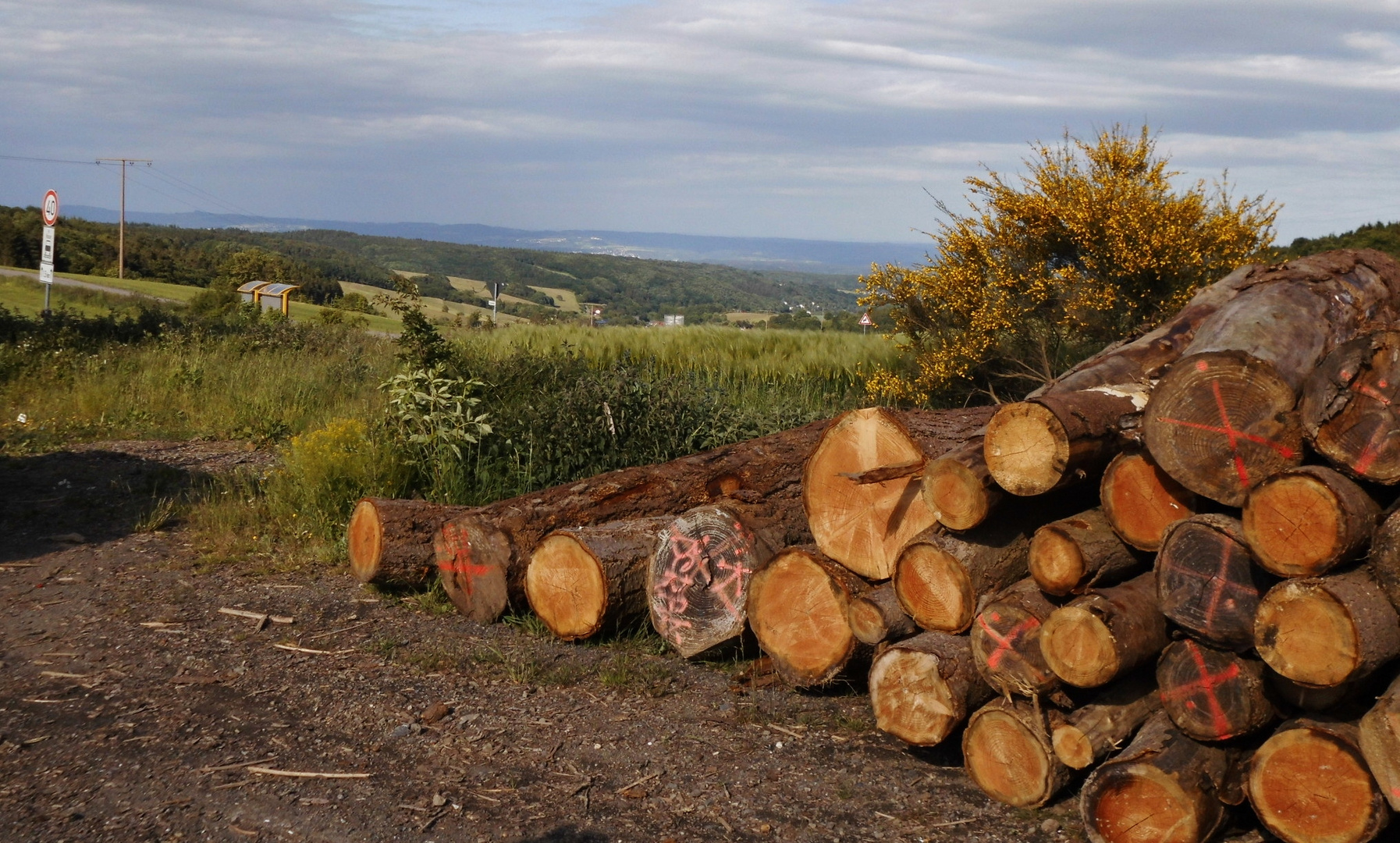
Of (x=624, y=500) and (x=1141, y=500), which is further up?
(x=1141, y=500)

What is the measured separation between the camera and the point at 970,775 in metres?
3.85

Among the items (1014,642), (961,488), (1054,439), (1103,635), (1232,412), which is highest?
(1232,412)

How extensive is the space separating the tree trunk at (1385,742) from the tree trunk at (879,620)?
1.65m

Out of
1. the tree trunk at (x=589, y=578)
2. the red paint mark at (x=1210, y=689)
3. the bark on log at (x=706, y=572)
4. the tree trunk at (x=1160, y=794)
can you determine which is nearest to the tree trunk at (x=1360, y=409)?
the red paint mark at (x=1210, y=689)

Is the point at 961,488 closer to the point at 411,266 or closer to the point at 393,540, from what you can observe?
the point at 393,540

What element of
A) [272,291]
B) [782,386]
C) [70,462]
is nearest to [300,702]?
[70,462]

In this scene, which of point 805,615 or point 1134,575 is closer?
point 1134,575

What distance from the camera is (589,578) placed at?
5.13m

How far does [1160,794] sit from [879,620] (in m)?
1.22

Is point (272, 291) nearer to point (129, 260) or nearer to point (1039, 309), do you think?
point (1039, 309)

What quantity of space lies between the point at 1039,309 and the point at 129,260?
4552cm

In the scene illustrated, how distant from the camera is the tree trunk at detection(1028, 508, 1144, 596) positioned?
3.61 metres

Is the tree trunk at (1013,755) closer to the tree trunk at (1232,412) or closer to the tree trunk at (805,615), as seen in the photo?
the tree trunk at (805,615)

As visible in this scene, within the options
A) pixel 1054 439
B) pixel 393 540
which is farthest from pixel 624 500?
pixel 1054 439
